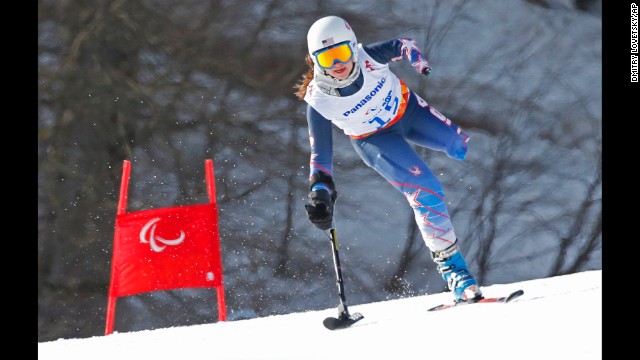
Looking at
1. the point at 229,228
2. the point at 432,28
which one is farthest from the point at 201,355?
the point at 432,28

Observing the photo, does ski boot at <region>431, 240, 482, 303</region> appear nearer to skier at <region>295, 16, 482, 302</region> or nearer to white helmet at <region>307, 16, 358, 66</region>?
skier at <region>295, 16, 482, 302</region>

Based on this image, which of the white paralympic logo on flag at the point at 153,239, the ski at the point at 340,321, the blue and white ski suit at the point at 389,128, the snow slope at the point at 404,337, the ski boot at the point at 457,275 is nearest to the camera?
the snow slope at the point at 404,337

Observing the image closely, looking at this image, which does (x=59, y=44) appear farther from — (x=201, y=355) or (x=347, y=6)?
(x=201, y=355)

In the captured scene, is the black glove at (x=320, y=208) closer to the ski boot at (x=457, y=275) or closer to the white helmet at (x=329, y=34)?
the ski boot at (x=457, y=275)

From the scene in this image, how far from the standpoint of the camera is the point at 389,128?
4984 mm

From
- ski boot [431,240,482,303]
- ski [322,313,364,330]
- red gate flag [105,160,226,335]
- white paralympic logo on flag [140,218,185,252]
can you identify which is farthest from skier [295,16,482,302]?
white paralympic logo on flag [140,218,185,252]

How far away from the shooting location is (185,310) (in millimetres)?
13742

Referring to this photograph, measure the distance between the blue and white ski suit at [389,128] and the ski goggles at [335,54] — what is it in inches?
6.7

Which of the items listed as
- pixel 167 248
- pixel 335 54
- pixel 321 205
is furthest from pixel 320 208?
pixel 167 248

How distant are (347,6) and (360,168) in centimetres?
241

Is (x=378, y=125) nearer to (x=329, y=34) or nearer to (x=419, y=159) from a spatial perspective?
(x=419, y=159)

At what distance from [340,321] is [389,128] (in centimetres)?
116

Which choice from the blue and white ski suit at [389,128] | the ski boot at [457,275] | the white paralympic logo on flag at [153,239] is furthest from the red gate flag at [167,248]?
the ski boot at [457,275]

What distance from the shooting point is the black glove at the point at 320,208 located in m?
4.64
